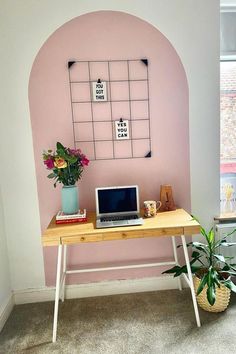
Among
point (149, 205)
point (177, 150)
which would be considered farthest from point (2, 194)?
point (177, 150)

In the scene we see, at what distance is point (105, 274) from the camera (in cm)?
229

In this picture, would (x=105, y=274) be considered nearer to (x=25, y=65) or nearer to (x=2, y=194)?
(x=2, y=194)

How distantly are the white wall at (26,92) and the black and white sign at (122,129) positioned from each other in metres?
0.53

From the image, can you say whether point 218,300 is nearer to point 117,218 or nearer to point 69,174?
point 117,218

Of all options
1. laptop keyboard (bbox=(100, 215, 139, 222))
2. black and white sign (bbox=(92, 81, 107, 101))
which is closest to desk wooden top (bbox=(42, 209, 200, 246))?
laptop keyboard (bbox=(100, 215, 139, 222))

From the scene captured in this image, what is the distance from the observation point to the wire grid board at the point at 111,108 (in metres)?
2.09

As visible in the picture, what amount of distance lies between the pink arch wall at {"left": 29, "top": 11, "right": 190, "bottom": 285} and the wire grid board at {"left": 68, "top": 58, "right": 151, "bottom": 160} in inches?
1.9

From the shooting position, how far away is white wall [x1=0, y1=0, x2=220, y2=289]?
2008 millimetres

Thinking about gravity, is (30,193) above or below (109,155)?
below

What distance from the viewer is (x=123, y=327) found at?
190 cm

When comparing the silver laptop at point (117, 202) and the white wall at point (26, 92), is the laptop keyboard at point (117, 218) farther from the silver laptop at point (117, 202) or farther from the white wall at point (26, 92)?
the white wall at point (26, 92)

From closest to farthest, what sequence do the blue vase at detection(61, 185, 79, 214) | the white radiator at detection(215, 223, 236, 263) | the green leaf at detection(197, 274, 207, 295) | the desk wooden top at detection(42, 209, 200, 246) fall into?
the desk wooden top at detection(42, 209, 200, 246) → the green leaf at detection(197, 274, 207, 295) → the blue vase at detection(61, 185, 79, 214) → the white radiator at detection(215, 223, 236, 263)

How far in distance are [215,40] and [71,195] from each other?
5.36 ft

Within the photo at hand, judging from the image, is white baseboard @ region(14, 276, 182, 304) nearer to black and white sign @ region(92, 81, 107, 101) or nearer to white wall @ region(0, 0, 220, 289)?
white wall @ region(0, 0, 220, 289)
